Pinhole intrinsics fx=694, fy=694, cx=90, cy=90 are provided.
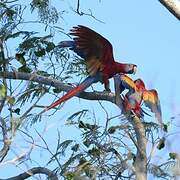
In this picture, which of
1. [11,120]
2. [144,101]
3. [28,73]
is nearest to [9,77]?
[28,73]

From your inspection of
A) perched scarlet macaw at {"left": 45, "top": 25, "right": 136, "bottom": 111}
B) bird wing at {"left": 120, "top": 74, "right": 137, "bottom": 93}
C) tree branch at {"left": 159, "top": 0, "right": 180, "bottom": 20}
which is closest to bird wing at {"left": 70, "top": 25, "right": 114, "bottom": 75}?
perched scarlet macaw at {"left": 45, "top": 25, "right": 136, "bottom": 111}

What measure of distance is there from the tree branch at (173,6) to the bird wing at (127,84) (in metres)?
1.17

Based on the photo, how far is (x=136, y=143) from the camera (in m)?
3.23

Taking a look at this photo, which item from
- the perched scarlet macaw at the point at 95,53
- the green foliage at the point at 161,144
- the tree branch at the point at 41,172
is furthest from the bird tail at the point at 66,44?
the green foliage at the point at 161,144

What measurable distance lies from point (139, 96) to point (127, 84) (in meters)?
0.09

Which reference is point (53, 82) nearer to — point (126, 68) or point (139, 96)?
point (139, 96)

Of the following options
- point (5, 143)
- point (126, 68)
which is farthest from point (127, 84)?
point (5, 143)

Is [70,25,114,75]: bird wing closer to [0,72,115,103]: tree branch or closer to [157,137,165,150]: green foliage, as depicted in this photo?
[0,72,115,103]: tree branch

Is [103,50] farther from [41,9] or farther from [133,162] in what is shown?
[133,162]

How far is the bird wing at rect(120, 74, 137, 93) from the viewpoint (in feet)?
11.9

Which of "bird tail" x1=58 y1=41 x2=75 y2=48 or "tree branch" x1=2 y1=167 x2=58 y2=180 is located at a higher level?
"bird tail" x1=58 y1=41 x2=75 y2=48

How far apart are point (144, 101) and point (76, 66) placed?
572 millimetres

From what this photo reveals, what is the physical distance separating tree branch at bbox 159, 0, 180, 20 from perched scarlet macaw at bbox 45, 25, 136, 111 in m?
1.42

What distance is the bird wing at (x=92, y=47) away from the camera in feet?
12.8
